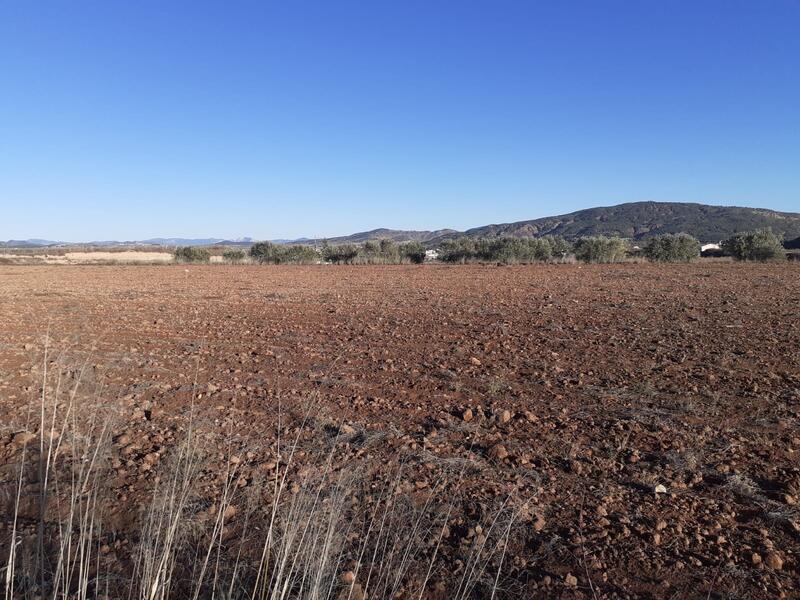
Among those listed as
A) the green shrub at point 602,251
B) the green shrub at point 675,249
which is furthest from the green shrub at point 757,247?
the green shrub at point 602,251

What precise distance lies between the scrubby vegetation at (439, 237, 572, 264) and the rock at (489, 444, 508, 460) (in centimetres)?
3202

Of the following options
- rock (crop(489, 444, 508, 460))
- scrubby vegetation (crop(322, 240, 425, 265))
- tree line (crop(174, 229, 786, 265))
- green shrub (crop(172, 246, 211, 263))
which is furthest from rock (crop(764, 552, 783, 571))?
green shrub (crop(172, 246, 211, 263))

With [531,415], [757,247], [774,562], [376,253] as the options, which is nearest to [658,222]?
[757,247]

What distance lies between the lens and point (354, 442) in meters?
4.34

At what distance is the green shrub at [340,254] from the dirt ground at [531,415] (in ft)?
99.5

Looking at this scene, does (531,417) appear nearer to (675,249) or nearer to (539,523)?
(539,523)

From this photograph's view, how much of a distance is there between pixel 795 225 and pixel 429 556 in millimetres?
124367

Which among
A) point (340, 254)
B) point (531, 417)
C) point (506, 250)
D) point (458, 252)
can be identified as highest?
point (506, 250)

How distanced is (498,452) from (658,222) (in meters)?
128

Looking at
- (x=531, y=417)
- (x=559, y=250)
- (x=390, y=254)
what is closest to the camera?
(x=531, y=417)

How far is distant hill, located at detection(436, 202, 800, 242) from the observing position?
321 feet

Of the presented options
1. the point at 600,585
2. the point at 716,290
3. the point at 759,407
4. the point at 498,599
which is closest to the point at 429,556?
the point at 498,599

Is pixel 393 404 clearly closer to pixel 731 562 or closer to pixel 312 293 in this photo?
pixel 731 562

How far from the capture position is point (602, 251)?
34500mm
